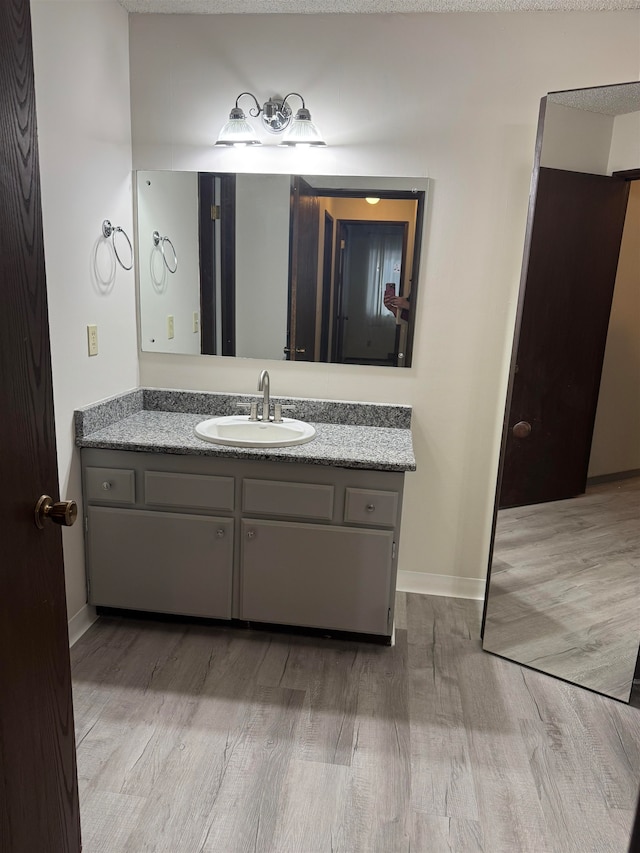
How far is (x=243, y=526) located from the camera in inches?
89.0

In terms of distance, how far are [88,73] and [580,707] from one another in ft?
9.47

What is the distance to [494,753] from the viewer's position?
72.8 inches

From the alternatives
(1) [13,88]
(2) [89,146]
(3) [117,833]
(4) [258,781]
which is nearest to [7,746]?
(3) [117,833]

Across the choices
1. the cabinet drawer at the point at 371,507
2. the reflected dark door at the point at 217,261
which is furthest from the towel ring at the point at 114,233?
the cabinet drawer at the point at 371,507

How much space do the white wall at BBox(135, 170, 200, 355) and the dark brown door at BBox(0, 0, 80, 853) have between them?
1.61m

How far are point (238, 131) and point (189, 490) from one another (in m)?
1.46

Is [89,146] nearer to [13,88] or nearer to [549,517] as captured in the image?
[13,88]

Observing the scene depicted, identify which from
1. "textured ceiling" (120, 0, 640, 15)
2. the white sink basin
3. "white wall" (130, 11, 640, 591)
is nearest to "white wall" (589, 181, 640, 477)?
"white wall" (130, 11, 640, 591)

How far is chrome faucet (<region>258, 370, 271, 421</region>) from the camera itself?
8.09 feet

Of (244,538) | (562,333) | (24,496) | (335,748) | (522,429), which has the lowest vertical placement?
(335,748)

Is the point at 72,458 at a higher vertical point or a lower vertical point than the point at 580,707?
higher

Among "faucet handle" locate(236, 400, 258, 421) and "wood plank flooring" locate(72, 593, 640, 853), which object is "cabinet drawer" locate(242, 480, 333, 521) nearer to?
"faucet handle" locate(236, 400, 258, 421)

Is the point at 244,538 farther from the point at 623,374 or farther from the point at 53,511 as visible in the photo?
the point at 623,374

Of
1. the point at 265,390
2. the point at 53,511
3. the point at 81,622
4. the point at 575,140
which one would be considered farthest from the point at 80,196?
the point at 575,140
